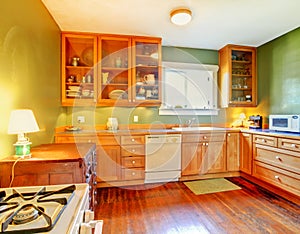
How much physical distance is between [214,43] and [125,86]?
183 centimetres

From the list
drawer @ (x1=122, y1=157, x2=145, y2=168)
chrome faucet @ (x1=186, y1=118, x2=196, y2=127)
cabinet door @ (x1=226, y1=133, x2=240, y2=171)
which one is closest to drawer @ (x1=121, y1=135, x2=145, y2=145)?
drawer @ (x1=122, y1=157, x2=145, y2=168)

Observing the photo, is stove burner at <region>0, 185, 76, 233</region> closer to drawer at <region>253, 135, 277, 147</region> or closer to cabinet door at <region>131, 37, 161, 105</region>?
cabinet door at <region>131, 37, 161, 105</region>

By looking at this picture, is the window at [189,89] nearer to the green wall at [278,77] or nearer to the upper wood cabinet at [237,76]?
the upper wood cabinet at [237,76]

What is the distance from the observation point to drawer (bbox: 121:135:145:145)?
9.35ft

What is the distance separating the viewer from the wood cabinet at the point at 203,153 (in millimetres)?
3082

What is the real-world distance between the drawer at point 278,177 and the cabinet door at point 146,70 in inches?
76.2

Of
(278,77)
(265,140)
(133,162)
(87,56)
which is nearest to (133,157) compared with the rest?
(133,162)

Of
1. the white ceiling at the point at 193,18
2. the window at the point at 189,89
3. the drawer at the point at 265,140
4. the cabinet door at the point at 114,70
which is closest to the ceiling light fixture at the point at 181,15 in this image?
the white ceiling at the point at 193,18

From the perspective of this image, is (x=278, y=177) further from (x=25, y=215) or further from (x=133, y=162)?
(x=25, y=215)

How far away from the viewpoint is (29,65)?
6.17 ft

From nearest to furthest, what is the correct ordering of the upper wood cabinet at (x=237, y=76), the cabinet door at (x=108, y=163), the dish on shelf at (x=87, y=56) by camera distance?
the cabinet door at (x=108, y=163), the dish on shelf at (x=87, y=56), the upper wood cabinet at (x=237, y=76)

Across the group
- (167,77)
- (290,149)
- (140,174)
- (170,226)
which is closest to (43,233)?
(170,226)

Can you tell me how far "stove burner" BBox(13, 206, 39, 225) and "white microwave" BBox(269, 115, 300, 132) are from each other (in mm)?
3158

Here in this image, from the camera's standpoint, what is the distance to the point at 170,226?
1906 millimetres
